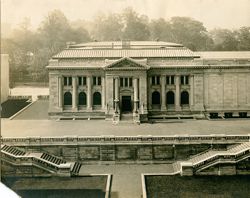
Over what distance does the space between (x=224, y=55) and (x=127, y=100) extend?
26.9 feet

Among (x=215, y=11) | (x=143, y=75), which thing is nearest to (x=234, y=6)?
(x=215, y=11)

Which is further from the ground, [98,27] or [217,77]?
[98,27]

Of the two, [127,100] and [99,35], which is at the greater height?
[99,35]

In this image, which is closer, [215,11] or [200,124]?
[215,11]

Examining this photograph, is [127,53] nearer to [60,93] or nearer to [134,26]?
[134,26]

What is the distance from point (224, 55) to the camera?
34.2 m

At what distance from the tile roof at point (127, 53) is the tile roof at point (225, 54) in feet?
2.76

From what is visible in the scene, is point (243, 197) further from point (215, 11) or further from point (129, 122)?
point (129, 122)

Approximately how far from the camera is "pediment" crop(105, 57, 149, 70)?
34781 mm

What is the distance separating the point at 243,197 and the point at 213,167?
3.98 m

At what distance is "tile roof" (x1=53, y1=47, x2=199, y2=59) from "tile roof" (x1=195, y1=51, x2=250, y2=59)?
2.76 feet

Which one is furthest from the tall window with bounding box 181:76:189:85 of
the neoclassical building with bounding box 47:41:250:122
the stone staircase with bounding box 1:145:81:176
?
the stone staircase with bounding box 1:145:81:176

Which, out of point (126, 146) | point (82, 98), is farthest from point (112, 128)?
point (82, 98)

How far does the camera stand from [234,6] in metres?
22.3
